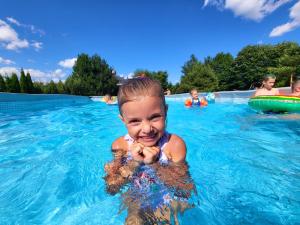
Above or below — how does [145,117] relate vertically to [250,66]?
below

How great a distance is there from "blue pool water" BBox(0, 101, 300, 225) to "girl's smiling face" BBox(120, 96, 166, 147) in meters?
0.73

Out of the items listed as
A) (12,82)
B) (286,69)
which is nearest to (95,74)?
(12,82)

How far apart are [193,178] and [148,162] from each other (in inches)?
44.1

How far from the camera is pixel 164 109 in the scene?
1.92 metres

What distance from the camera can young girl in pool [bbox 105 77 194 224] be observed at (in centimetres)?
182

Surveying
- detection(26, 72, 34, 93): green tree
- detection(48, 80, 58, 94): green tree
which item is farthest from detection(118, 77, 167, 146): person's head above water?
detection(48, 80, 58, 94): green tree

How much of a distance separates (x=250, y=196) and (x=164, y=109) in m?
1.32

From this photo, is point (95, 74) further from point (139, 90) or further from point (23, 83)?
point (139, 90)

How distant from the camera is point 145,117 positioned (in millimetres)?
1844

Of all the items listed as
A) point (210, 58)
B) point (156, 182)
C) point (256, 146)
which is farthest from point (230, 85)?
point (156, 182)

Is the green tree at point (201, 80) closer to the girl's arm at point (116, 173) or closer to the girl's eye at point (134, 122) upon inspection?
the girl's arm at point (116, 173)

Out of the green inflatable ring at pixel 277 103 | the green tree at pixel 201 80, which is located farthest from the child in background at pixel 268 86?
the green tree at pixel 201 80

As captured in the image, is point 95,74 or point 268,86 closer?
point 268,86

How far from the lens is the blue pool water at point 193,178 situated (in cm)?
208
